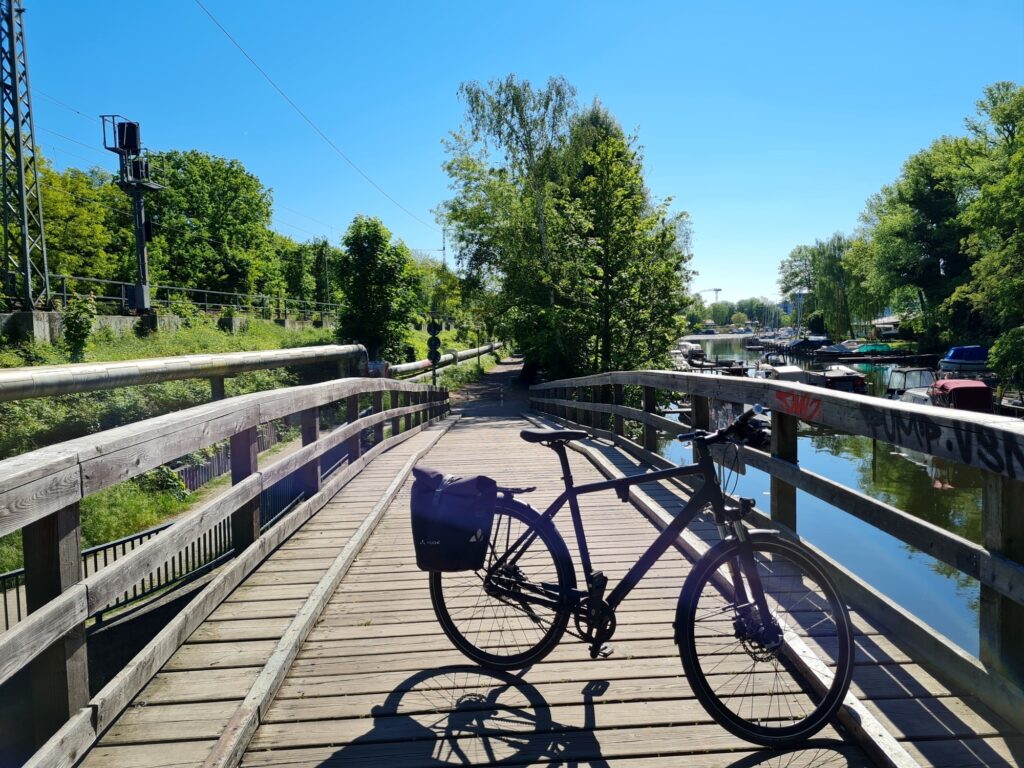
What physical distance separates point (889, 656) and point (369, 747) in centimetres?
199

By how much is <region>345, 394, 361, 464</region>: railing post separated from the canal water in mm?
3452

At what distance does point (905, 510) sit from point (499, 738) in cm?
1763

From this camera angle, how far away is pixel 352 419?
693cm

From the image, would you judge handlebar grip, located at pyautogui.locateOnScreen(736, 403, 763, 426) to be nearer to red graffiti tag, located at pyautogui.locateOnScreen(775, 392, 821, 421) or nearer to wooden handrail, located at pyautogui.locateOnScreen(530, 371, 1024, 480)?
wooden handrail, located at pyautogui.locateOnScreen(530, 371, 1024, 480)

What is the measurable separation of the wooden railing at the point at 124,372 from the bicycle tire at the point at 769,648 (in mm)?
5071

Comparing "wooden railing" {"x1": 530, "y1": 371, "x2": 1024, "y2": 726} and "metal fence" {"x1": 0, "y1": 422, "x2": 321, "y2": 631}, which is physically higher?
"wooden railing" {"x1": 530, "y1": 371, "x2": 1024, "y2": 726}

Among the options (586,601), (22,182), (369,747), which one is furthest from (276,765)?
(22,182)

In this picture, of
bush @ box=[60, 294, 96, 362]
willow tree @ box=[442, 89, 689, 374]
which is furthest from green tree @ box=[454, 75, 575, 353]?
bush @ box=[60, 294, 96, 362]

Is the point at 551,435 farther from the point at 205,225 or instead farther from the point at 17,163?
the point at 205,225

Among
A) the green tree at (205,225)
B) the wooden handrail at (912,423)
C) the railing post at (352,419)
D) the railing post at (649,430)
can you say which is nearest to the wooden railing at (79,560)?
the wooden handrail at (912,423)

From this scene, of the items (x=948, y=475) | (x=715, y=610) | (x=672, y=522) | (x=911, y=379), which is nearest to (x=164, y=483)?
(x=672, y=522)

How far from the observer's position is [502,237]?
33969mm

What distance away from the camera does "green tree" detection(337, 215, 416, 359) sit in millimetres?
34906

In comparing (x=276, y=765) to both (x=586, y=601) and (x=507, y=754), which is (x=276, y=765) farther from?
(x=586, y=601)
